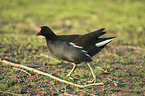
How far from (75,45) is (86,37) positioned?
0.24 m

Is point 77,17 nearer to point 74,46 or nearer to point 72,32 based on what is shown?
point 72,32

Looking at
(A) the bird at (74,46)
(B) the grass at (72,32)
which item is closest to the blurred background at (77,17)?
(B) the grass at (72,32)

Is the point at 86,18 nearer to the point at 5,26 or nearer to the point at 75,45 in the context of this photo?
the point at 5,26

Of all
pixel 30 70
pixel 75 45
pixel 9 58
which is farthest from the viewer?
pixel 9 58

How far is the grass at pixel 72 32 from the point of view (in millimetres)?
3391

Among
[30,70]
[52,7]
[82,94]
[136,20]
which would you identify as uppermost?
[52,7]

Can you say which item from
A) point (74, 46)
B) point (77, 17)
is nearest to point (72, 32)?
point (77, 17)

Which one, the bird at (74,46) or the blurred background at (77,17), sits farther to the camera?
the blurred background at (77,17)

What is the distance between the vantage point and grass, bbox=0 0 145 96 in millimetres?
3391

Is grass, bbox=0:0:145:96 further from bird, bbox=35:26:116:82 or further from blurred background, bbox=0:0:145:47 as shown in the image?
bird, bbox=35:26:116:82

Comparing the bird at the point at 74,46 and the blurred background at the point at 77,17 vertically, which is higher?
the blurred background at the point at 77,17

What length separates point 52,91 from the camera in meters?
3.23

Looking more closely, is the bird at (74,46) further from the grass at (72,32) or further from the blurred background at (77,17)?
the blurred background at (77,17)

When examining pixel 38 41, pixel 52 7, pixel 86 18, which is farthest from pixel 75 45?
pixel 52 7
